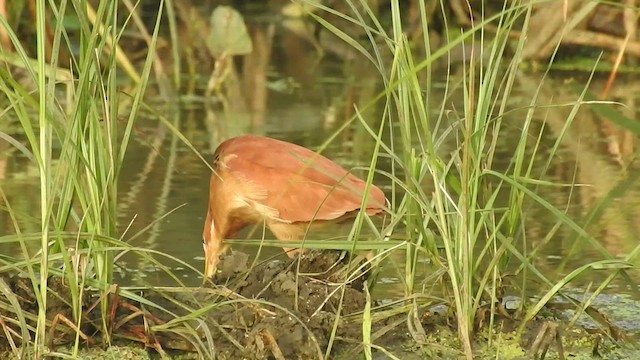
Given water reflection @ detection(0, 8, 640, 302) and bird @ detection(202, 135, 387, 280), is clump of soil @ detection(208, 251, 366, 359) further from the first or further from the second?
bird @ detection(202, 135, 387, 280)

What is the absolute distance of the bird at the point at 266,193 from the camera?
3697mm

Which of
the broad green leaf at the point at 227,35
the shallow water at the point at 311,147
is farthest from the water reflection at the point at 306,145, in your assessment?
the broad green leaf at the point at 227,35

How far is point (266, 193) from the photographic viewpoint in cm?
382

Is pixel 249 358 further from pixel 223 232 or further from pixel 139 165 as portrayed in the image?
pixel 139 165

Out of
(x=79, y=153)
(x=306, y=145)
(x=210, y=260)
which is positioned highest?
(x=79, y=153)

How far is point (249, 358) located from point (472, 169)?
2.03 ft

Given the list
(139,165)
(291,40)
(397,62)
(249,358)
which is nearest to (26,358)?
(249,358)

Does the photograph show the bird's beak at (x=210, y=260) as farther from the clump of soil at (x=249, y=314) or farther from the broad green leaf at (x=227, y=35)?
the broad green leaf at (x=227, y=35)

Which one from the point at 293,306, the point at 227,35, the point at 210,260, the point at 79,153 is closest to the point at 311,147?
the point at 227,35

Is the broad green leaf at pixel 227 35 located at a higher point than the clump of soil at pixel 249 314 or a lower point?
lower

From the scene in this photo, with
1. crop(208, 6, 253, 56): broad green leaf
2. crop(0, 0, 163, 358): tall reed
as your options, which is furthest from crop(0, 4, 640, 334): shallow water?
crop(208, 6, 253, 56): broad green leaf

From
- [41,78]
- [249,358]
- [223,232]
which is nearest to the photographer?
[41,78]

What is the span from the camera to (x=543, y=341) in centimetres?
277

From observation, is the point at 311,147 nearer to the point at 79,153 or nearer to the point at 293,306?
the point at 293,306
